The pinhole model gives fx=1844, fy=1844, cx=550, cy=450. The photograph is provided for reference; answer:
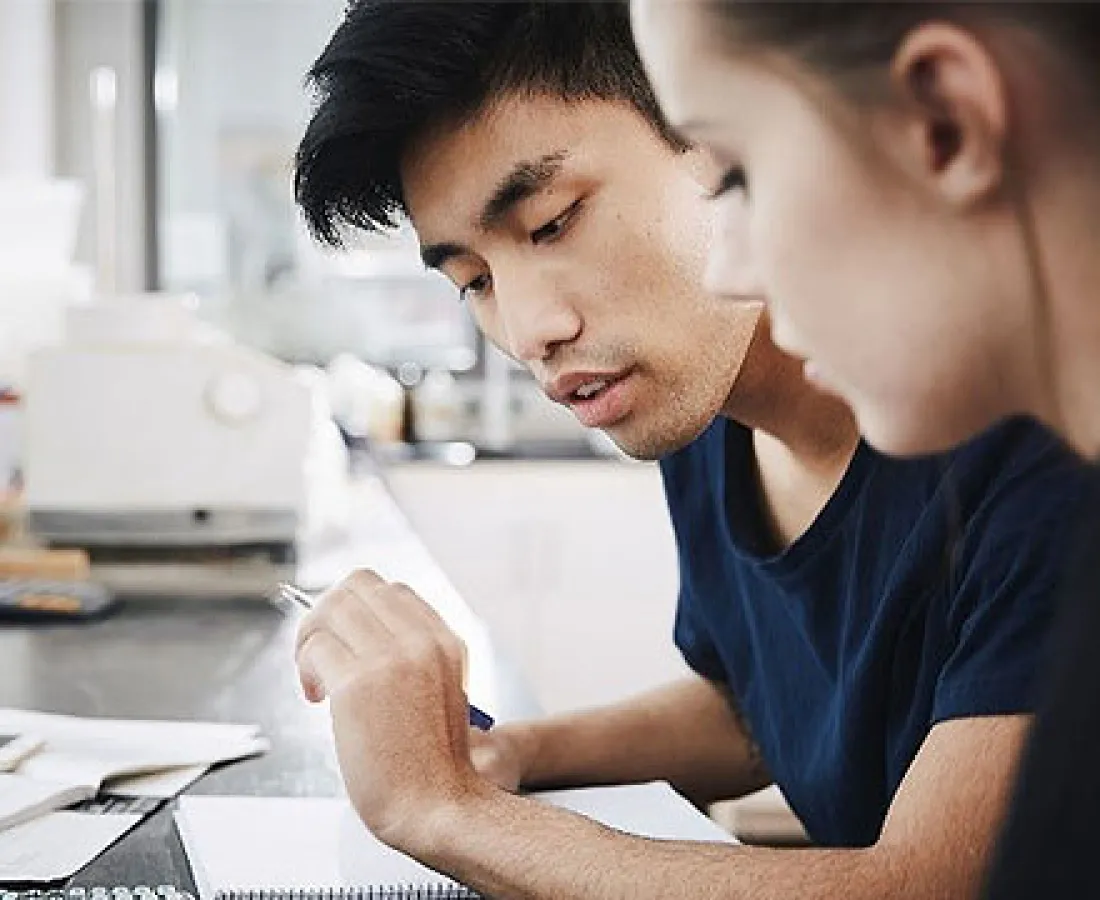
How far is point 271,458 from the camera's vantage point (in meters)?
2.29

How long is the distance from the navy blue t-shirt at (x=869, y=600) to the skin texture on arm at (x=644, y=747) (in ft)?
0.12

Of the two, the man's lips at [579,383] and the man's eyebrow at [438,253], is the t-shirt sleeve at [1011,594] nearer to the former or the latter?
the man's lips at [579,383]

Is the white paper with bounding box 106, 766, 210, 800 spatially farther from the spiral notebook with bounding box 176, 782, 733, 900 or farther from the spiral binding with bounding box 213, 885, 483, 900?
the spiral binding with bounding box 213, 885, 483, 900

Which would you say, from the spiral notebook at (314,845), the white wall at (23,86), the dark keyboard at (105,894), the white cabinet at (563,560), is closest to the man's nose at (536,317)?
the spiral notebook at (314,845)

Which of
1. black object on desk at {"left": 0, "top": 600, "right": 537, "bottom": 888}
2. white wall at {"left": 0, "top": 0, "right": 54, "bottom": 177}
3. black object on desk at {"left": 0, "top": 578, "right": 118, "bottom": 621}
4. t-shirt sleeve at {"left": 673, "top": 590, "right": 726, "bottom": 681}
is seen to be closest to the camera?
black object on desk at {"left": 0, "top": 600, "right": 537, "bottom": 888}

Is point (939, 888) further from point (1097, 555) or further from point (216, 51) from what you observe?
point (216, 51)

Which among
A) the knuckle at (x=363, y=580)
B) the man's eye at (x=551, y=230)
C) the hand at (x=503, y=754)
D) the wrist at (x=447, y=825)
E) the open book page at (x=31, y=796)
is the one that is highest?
the man's eye at (x=551, y=230)

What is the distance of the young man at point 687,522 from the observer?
1.05 meters

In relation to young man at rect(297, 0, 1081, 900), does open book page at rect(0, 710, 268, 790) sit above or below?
below

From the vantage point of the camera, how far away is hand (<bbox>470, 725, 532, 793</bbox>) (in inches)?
54.9

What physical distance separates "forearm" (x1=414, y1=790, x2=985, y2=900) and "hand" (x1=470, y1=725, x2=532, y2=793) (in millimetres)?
237

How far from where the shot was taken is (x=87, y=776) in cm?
134

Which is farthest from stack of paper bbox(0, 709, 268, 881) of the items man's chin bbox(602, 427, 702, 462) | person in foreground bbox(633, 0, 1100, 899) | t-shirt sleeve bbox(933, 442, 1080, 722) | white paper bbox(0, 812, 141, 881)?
person in foreground bbox(633, 0, 1100, 899)

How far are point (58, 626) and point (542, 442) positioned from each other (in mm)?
2535
